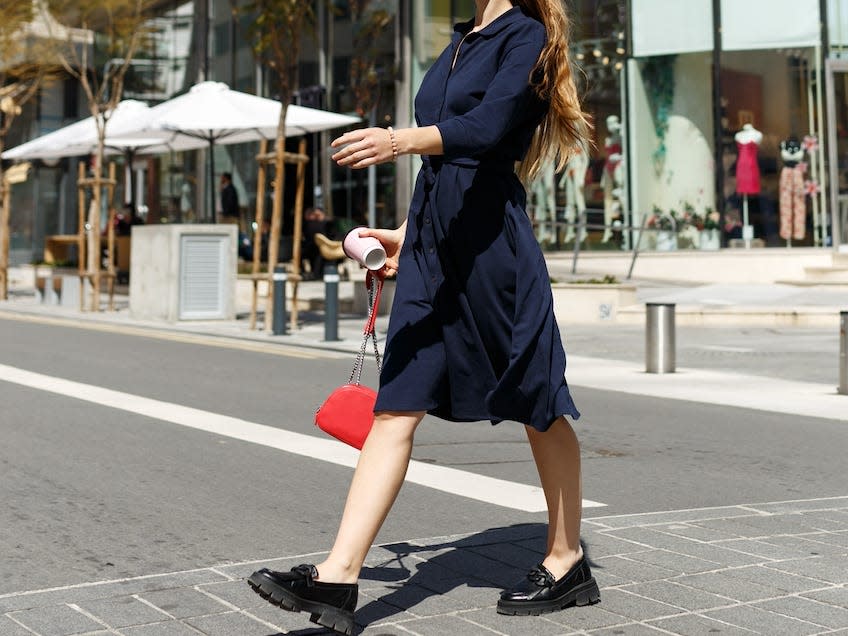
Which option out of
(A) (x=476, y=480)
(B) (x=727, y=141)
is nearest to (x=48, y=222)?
(B) (x=727, y=141)

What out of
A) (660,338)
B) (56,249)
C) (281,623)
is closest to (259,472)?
(281,623)

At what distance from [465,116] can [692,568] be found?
5.56ft

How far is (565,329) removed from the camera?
16.8 metres

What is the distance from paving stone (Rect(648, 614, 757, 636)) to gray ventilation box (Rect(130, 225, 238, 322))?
14.2 metres

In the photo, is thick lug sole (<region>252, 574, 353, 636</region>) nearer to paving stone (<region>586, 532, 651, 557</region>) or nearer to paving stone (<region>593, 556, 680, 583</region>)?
paving stone (<region>593, 556, 680, 583</region>)

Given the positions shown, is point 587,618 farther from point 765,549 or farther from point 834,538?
point 834,538

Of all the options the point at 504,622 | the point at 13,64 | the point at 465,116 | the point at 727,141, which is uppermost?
the point at 13,64

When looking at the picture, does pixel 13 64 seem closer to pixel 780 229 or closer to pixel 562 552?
pixel 780 229

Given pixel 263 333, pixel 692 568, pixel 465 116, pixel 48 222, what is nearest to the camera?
pixel 465 116

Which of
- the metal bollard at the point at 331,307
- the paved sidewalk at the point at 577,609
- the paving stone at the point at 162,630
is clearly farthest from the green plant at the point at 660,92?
the paving stone at the point at 162,630

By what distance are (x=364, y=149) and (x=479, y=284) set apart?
0.57 m

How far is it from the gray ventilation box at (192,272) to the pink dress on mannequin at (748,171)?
1050cm

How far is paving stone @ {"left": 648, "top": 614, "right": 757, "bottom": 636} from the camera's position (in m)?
3.63

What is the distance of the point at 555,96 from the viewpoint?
3811 millimetres
